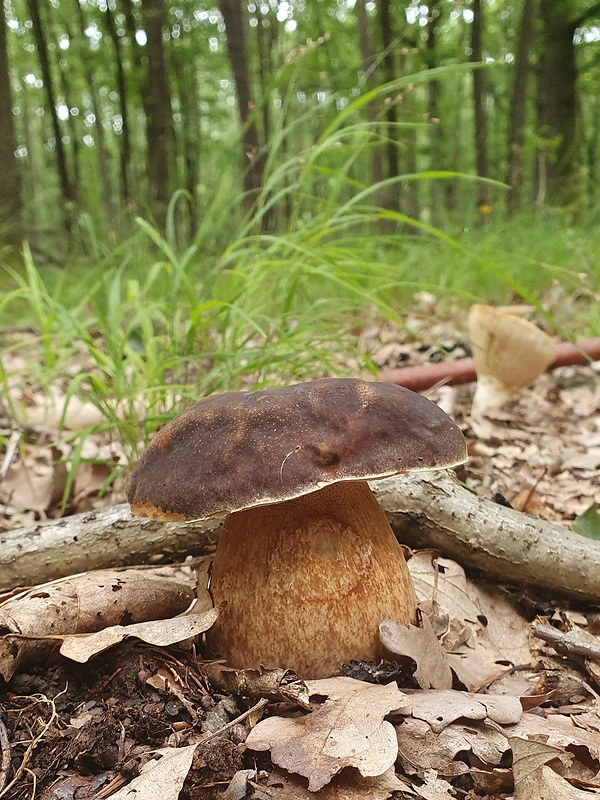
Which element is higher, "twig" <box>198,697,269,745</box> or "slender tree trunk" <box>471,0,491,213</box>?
"slender tree trunk" <box>471,0,491,213</box>

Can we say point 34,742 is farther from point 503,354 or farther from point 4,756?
point 503,354

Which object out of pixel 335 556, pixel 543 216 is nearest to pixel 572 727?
pixel 335 556

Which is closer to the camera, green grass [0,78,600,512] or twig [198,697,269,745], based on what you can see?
twig [198,697,269,745]

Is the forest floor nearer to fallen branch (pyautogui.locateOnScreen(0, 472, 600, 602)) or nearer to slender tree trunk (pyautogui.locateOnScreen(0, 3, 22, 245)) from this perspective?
fallen branch (pyautogui.locateOnScreen(0, 472, 600, 602))

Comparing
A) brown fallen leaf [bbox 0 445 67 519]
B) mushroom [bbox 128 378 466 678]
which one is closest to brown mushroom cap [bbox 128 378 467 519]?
mushroom [bbox 128 378 466 678]

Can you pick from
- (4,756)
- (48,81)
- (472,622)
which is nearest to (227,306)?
(472,622)
